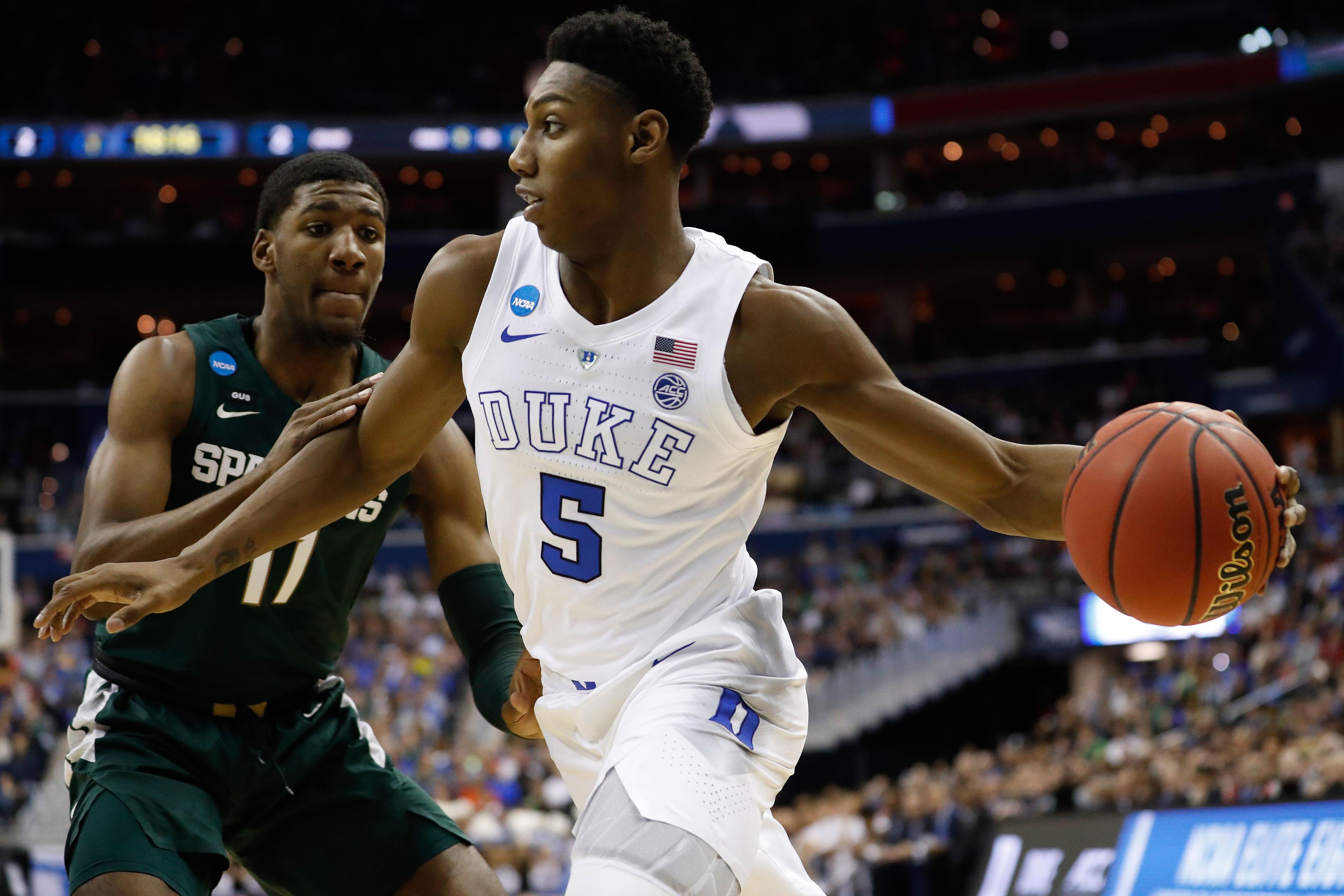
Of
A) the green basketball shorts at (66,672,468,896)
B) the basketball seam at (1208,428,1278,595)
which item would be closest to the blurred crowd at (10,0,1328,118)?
the green basketball shorts at (66,672,468,896)

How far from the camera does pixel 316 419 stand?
376 cm

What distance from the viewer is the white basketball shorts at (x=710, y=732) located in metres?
3.00

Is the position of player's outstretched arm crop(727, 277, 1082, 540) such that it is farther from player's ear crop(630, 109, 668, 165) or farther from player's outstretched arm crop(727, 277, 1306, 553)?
player's ear crop(630, 109, 668, 165)

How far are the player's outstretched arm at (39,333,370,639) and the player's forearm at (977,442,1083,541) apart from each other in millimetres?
1704

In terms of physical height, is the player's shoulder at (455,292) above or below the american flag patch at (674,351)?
above

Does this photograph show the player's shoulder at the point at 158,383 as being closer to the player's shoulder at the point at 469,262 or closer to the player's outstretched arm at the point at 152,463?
the player's outstretched arm at the point at 152,463

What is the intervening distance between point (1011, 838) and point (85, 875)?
8.42 m

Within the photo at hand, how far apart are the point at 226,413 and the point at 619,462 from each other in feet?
4.92

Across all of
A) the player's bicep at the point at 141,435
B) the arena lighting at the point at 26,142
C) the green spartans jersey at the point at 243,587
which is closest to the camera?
the player's bicep at the point at 141,435

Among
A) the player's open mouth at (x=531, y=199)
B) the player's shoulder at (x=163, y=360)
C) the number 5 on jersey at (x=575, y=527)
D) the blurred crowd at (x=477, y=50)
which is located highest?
the blurred crowd at (x=477, y=50)

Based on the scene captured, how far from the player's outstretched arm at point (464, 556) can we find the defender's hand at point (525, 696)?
14.6 inches

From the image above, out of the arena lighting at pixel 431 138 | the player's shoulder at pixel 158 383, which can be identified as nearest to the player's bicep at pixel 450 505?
the player's shoulder at pixel 158 383

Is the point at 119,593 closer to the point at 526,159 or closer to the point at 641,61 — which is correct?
the point at 526,159

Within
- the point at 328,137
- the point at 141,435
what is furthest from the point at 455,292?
the point at 328,137
